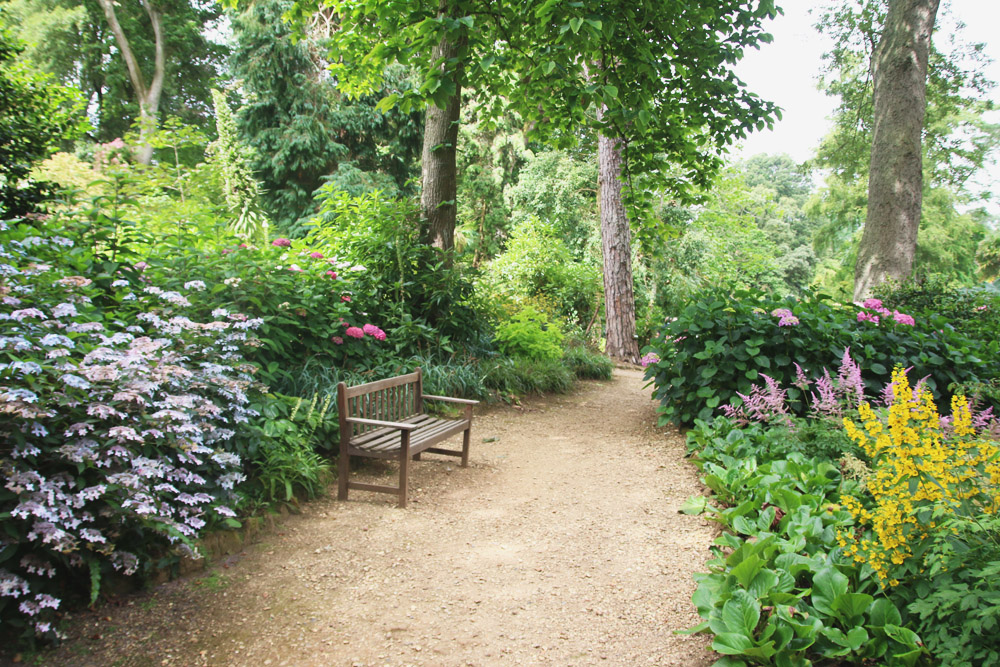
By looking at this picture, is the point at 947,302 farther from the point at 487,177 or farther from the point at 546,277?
the point at 487,177

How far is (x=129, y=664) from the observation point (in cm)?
215

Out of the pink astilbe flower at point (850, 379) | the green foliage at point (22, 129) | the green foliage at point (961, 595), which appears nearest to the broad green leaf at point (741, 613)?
the green foliage at point (961, 595)

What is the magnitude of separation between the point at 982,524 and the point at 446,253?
5.62 metres

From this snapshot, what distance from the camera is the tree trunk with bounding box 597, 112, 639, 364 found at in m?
10.7

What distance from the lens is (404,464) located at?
12.4 feet

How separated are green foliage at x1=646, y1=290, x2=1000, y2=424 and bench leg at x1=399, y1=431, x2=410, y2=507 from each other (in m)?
2.67

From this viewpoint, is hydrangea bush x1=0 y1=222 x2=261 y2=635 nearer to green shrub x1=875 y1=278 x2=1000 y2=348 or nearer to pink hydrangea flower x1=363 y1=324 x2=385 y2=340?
pink hydrangea flower x1=363 y1=324 x2=385 y2=340

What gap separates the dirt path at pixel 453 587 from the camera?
7.64 ft

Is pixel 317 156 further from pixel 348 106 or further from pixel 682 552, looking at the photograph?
pixel 682 552

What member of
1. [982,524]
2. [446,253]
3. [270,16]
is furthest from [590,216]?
[982,524]

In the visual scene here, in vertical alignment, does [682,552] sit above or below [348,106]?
below

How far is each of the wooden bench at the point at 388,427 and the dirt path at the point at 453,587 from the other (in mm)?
235

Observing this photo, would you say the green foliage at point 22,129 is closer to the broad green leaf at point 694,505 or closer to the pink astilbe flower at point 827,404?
the broad green leaf at point 694,505

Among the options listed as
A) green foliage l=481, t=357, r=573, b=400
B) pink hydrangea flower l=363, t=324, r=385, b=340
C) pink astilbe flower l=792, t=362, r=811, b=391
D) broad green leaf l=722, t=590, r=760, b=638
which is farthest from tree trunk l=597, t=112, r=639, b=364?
broad green leaf l=722, t=590, r=760, b=638
